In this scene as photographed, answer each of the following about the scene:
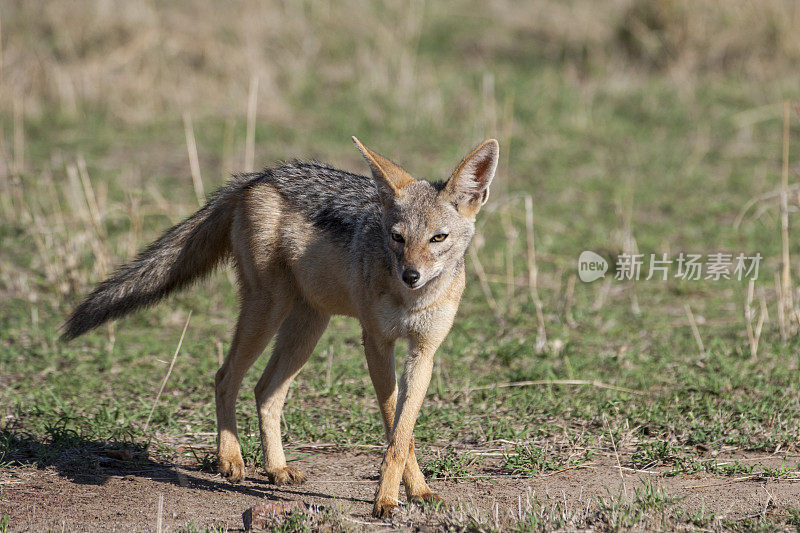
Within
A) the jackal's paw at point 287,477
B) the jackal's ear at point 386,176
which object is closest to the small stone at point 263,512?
the jackal's paw at point 287,477

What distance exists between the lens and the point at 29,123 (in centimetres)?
1153

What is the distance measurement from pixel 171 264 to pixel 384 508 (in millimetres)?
2065

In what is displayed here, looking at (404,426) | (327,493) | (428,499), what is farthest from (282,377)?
(428,499)

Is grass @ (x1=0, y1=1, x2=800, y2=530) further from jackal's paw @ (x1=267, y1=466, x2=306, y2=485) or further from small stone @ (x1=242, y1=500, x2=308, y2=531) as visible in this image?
small stone @ (x1=242, y1=500, x2=308, y2=531)

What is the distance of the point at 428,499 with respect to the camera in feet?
14.5

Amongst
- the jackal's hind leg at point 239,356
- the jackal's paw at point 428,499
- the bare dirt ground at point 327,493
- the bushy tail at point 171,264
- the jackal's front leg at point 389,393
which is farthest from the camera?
the bushy tail at point 171,264

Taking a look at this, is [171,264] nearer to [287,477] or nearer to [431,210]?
[287,477]

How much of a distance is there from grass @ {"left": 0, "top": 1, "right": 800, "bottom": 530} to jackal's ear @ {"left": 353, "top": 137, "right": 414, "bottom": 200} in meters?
1.55

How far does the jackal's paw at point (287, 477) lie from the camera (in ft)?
15.8

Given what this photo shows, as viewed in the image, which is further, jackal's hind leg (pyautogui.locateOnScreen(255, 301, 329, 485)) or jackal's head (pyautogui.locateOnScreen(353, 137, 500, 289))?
jackal's hind leg (pyautogui.locateOnScreen(255, 301, 329, 485))

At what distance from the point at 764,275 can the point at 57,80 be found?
30.0ft

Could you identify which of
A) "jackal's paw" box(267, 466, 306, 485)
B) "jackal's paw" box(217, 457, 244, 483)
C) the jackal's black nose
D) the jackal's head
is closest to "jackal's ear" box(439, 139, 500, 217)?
the jackal's head

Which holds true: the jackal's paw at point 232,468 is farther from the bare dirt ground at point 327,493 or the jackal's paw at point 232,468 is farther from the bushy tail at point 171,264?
the bushy tail at point 171,264

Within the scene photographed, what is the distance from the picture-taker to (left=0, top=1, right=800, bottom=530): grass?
18.2ft
